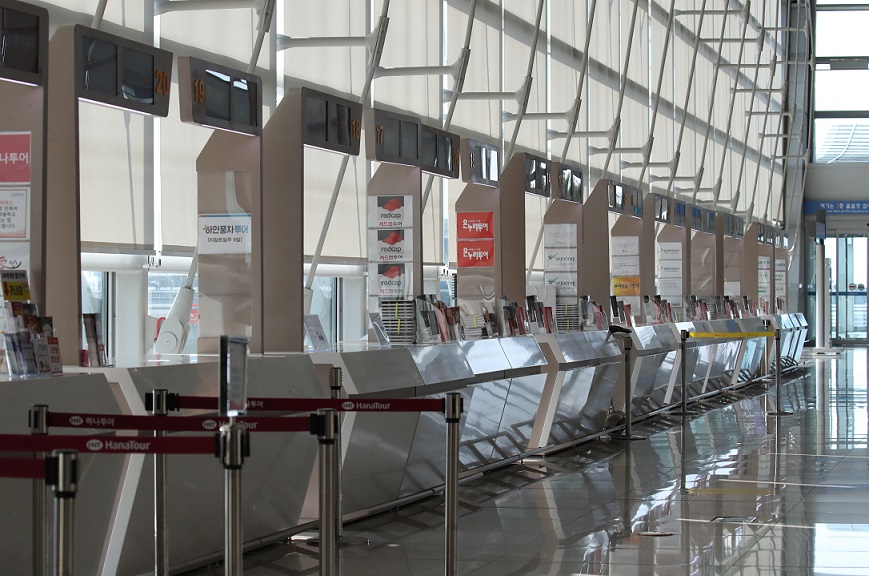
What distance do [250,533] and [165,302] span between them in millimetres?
3555

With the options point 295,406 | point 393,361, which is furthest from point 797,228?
point 295,406

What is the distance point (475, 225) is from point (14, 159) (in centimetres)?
526

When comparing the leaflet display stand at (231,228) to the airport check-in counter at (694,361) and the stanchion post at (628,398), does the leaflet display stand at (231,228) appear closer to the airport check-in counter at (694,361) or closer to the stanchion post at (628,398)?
the stanchion post at (628,398)

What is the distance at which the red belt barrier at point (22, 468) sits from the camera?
3.01 m

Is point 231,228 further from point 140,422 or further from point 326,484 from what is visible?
point 326,484

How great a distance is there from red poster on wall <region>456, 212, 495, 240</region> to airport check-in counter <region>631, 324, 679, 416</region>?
262 centimetres

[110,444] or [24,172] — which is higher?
[24,172]

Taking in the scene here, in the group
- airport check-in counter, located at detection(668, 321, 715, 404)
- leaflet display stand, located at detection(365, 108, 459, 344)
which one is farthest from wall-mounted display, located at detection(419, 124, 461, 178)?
airport check-in counter, located at detection(668, 321, 715, 404)

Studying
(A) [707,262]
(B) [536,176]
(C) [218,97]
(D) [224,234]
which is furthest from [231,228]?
(A) [707,262]

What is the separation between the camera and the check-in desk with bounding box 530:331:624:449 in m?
9.51

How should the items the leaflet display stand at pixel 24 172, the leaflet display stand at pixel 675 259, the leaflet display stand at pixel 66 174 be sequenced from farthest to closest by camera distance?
the leaflet display stand at pixel 675 259 < the leaflet display stand at pixel 66 174 < the leaflet display stand at pixel 24 172

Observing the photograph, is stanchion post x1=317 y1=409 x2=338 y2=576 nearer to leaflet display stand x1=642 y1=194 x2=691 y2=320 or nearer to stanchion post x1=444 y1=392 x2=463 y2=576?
stanchion post x1=444 y1=392 x2=463 y2=576

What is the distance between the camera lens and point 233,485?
3336mm

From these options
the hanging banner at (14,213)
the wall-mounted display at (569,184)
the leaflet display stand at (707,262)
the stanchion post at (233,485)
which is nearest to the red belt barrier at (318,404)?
the hanging banner at (14,213)
